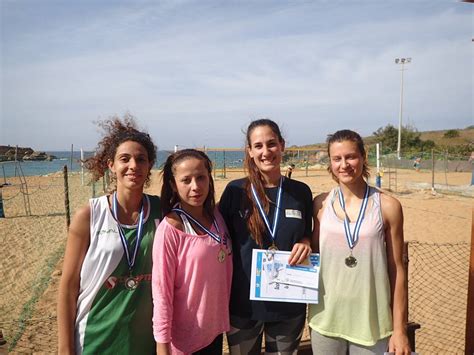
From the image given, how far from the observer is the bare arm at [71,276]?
1981 millimetres

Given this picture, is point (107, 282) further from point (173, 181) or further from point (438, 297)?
point (438, 297)

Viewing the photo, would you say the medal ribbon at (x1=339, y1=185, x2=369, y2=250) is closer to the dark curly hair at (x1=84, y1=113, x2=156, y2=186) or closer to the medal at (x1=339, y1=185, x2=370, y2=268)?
the medal at (x1=339, y1=185, x2=370, y2=268)

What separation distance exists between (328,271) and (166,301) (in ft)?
3.32

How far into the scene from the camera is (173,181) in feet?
7.49

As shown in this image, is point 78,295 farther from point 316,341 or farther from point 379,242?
point 379,242

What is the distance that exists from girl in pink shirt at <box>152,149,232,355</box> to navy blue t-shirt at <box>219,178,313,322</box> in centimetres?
9

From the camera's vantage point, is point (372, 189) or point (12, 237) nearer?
point (372, 189)

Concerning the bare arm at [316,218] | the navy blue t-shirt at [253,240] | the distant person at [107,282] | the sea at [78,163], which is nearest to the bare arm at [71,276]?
the distant person at [107,282]

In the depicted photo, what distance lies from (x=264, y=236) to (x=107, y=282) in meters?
0.96

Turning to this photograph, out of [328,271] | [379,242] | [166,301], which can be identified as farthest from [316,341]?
[166,301]

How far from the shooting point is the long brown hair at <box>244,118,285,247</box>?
228 centimetres

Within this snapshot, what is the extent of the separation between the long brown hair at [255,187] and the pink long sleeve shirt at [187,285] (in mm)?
269

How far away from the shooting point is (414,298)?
574cm

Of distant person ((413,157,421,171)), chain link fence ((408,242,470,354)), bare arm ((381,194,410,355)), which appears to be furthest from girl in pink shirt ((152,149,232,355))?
distant person ((413,157,421,171))
